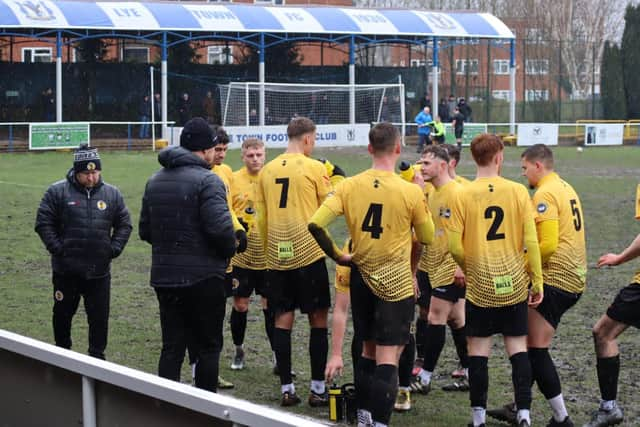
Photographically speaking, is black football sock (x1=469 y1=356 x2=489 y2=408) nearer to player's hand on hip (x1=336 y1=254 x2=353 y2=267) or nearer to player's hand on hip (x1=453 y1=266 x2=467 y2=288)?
player's hand on hip (x1=453 y1=266 x2=467 y2=288)

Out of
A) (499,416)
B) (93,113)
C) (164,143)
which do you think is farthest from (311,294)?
(93,113)

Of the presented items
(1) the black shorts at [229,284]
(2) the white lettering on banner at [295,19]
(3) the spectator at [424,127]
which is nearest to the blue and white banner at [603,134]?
(3) the spectator at [424,127]

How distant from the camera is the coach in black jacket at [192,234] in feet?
20.9

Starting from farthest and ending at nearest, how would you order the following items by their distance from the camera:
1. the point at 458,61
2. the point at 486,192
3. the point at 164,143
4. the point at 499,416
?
the point at 458,61 → the point at 164,143 → the point at 499,416 → the point at 486,192

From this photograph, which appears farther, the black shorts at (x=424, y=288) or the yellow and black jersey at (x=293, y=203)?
the black shorts at (x=424, y=288)

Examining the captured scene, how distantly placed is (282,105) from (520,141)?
9975 millimetres

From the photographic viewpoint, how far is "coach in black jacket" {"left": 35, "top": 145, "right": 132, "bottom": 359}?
7.79 m

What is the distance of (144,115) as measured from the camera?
43.3 m

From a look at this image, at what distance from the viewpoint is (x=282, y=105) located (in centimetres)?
4119

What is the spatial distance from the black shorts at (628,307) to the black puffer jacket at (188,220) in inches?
100

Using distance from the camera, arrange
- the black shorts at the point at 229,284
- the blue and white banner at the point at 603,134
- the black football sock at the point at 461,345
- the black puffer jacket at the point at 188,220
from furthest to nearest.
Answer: the blue and white banner at the point at 603,134
the black shorts at the point at 229,284
the black football sock at the point at 461,345
the black puffer jacket at the point at 188,220

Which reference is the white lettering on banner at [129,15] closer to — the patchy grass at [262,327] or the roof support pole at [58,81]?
the roof support pole at [58,81]

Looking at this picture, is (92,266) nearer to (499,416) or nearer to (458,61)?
(499,416)

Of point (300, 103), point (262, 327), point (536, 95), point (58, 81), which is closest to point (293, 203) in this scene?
point (262, 327)
